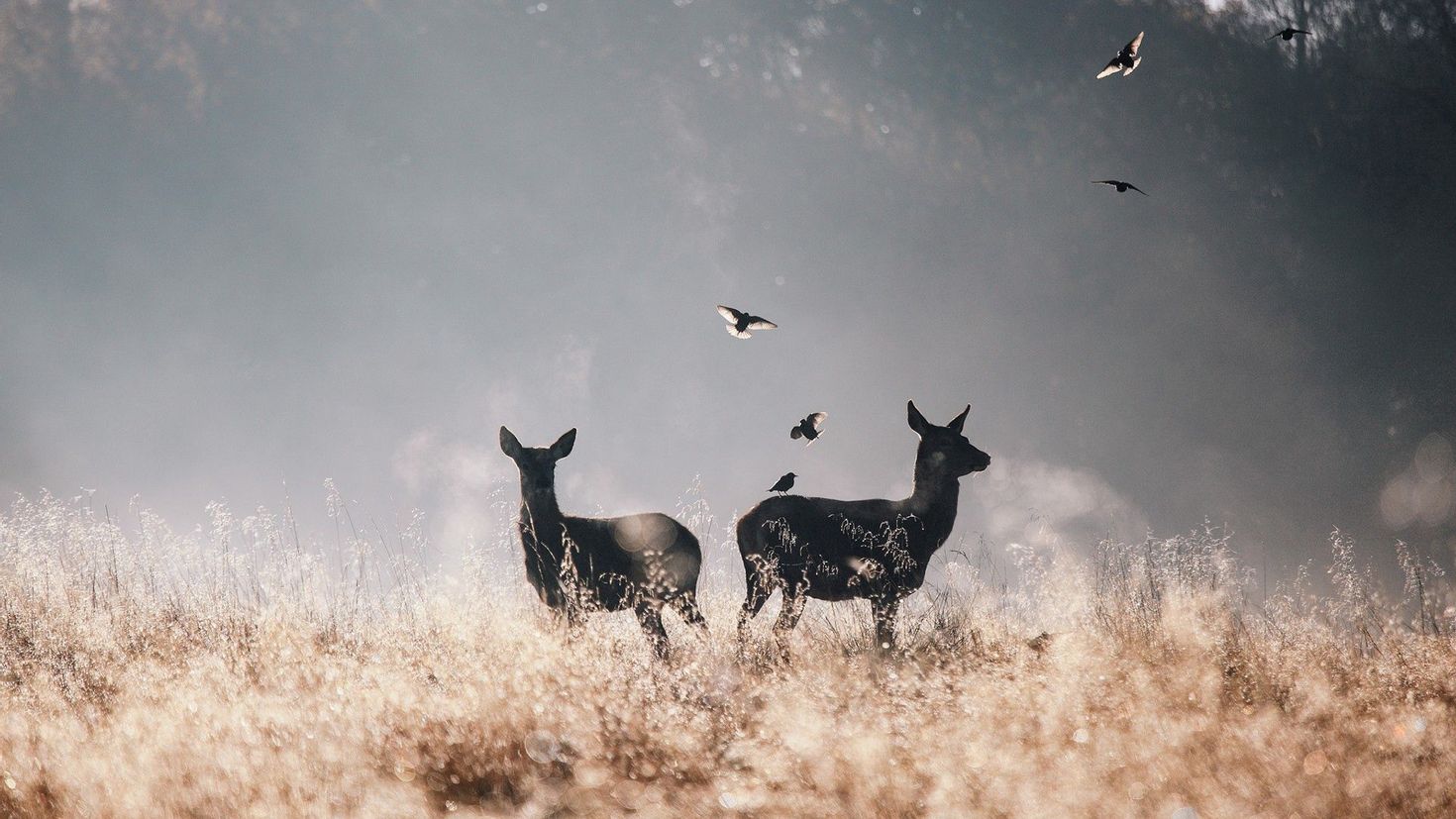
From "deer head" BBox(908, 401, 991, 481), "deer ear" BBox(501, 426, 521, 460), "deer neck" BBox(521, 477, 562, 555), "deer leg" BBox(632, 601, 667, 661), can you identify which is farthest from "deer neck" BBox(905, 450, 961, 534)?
"deer ear" BBox(501, 426, 521, 460)

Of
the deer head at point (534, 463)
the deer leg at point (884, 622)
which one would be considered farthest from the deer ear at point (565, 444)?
the deer leg at point (884, 622)

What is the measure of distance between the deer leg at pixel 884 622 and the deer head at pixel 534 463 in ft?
9.37

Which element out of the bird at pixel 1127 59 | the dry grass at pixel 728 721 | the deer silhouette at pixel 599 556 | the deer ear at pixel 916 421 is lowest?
the dry grass at pixel 728 721

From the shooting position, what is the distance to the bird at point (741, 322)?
760 centimetres

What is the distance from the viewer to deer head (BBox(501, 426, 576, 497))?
6886 millimetres

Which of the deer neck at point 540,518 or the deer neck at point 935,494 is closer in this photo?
the deer neck at point 540,518

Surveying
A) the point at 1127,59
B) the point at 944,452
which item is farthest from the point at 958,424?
the point at 1127,59

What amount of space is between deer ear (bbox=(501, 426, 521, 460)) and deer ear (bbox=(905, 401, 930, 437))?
3588mm

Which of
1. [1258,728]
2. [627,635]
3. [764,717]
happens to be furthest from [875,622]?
[1258,728]

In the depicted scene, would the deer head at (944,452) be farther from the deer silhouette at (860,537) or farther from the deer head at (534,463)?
the deer head at (534,463)

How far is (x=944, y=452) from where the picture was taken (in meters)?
7.46

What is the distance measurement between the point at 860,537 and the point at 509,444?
312cm

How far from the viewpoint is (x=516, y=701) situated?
3.73m

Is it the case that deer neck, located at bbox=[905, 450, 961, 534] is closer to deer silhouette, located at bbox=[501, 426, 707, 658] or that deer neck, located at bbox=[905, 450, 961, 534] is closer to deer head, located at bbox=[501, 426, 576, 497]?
deer silhouette, located at bbox=[501, 426, 707, 658]
